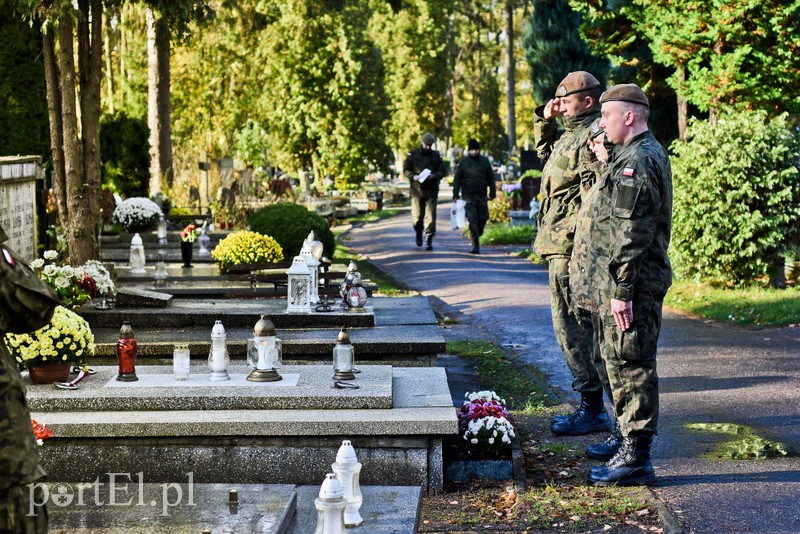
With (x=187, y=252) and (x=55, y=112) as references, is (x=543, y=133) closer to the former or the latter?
(x=55, y=112)

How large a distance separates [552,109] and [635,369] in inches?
89.6

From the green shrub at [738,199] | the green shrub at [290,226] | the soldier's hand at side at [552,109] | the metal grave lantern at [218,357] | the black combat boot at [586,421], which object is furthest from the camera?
the green shrub at [290,226]

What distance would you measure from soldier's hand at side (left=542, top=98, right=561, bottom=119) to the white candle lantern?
327 cm

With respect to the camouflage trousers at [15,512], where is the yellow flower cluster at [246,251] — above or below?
above

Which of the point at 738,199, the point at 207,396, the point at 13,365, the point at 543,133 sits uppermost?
the point at 543,133

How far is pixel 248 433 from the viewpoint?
669 centimetres

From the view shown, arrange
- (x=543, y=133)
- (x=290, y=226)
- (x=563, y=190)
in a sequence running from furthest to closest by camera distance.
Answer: (x=290, y=226) < (x=543, y=133) < (x=563, y=190)

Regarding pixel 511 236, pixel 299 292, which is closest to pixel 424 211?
pixel 511 236

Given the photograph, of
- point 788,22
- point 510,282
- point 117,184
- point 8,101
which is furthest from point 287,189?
point 788,22

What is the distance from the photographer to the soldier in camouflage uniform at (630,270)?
252 inches

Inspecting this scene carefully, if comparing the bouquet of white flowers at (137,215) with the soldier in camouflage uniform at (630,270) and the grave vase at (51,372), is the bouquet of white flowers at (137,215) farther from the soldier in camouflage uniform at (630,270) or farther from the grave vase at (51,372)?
the soldier in camouflage uniform at (630,270)

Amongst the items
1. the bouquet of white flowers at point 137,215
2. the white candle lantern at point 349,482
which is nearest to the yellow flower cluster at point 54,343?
the white candle lantern at point 349,482

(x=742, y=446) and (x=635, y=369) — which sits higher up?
(x=635, y=369)

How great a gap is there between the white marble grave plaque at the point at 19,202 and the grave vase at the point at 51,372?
353 cm
